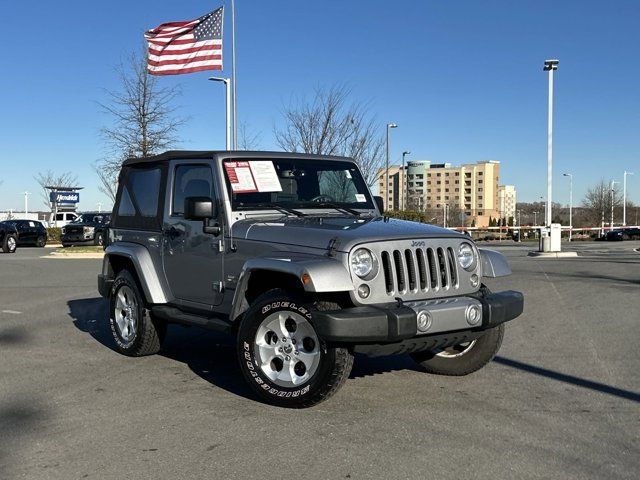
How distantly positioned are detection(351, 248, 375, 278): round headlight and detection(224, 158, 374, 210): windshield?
1.39 metres

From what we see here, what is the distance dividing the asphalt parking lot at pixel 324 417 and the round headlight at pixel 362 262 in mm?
1013

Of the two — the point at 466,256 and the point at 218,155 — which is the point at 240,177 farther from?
the point at 466,256

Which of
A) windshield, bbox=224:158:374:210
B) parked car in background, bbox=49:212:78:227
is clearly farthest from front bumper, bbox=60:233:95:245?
windshield, bbox=224:158:374:210

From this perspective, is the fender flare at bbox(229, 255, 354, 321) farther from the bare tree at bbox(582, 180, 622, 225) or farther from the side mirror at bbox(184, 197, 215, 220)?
the bare tree at bbox(582, 180, 622, 225)

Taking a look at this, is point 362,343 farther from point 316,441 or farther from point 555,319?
point 555,319

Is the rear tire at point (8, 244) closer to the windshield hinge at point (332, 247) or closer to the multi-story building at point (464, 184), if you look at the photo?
the windshield hinge at point (332, 247)

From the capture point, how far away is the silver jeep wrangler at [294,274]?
14.7ft

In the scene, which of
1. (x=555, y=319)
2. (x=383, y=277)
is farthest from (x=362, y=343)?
(x=555, y=319)

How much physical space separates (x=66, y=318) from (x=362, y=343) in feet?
20.5

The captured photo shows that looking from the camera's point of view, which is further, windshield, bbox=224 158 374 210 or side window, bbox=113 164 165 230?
side window, bbox=113 164 165 230

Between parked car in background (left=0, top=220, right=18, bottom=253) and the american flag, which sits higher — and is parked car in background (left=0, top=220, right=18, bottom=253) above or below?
below

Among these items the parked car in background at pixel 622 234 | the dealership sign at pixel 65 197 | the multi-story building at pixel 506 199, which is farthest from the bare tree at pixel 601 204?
the multi-story building at pixel 506 199

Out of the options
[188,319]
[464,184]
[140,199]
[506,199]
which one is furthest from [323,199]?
[506,199]

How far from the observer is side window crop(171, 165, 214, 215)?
19.1 feet
